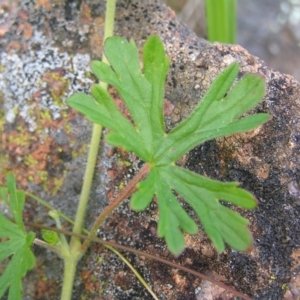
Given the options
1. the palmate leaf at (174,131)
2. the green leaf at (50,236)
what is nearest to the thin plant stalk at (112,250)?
the green leaf at (50,236)

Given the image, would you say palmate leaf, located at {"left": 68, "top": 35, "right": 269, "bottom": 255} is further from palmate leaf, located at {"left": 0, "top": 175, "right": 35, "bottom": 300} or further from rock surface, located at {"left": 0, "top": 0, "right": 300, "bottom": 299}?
palmate leaf, located at {"left": 0, "top": 175, "right": 35, "bottom": 300}

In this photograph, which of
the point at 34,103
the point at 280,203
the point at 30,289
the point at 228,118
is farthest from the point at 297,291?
the point at 34,103

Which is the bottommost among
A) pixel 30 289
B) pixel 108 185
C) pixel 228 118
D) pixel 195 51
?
pixel 30 289

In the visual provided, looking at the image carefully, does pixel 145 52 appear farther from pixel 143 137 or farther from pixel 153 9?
pixel 153 9

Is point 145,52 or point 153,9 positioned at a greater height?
point 153,9

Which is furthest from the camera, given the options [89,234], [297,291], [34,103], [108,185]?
[34,103]
